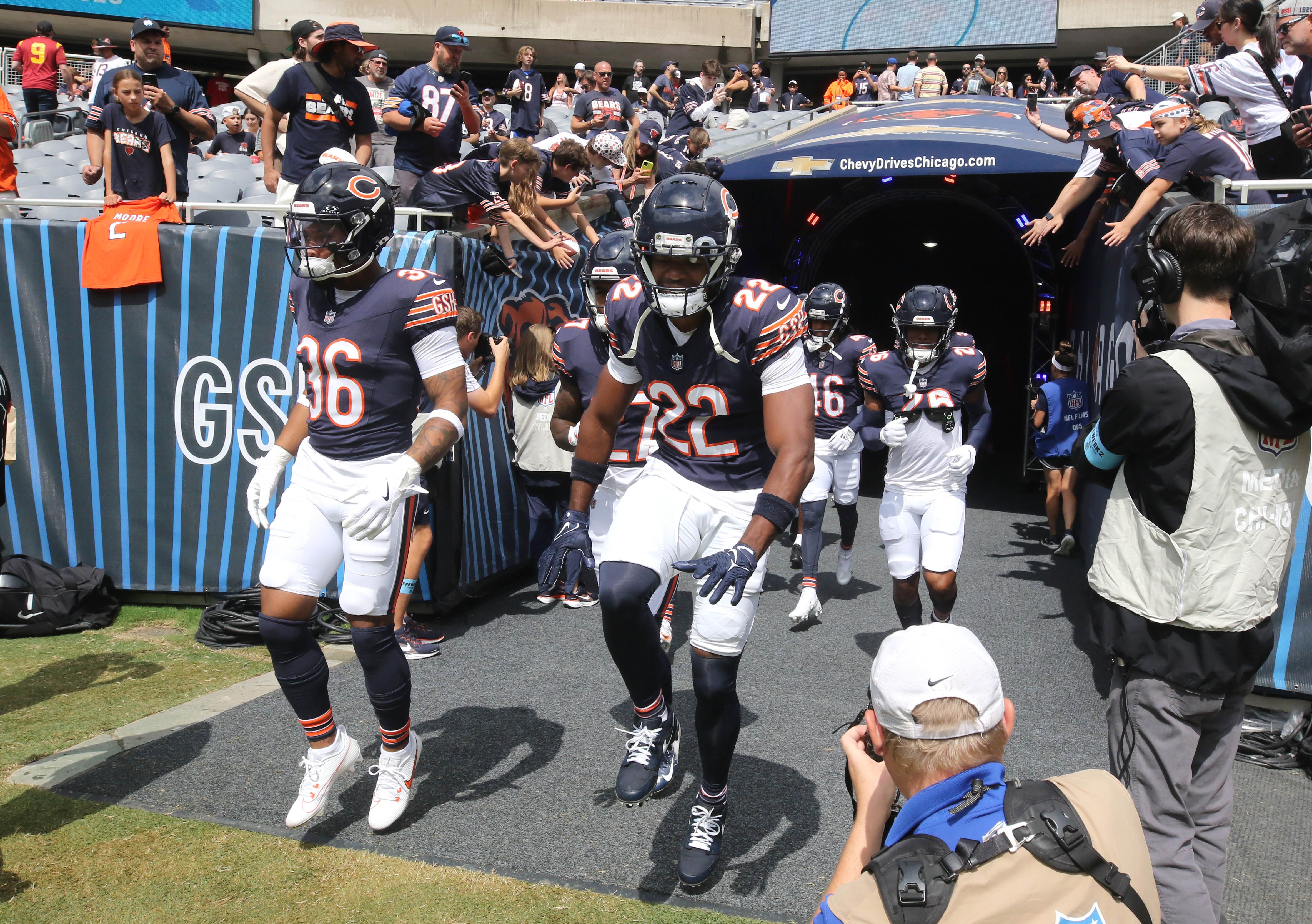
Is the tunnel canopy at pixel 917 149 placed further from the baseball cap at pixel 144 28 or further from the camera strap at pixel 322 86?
the baseball cap at pixel 144 28

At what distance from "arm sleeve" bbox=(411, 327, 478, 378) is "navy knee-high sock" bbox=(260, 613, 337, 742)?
3.33ft

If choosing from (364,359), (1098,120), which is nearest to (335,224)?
(364,359)

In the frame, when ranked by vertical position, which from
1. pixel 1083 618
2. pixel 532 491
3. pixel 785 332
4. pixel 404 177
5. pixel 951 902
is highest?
pixel 404 177

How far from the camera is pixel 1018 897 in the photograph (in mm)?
1520

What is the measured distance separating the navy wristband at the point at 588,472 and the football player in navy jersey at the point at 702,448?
0.09 m

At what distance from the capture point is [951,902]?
152 cm

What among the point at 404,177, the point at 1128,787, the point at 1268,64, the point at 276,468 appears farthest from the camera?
the point at 404,177

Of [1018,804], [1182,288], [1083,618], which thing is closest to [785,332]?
[1182,288]

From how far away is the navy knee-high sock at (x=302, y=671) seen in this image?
11.9 ft

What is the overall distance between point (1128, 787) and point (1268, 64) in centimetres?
577

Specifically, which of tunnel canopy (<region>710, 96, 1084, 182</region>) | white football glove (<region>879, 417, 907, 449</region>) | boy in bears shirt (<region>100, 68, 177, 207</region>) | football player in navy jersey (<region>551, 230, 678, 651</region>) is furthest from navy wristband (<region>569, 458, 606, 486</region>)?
tunnel canopy (<region>710, 96, 1084, 182</region>)

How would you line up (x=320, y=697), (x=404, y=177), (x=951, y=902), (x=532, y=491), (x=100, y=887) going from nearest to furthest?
(x=951, y=902) < (x=100, y=887) < (x=320, y=697) < (x=532, y=491) < (x=404, y=177)

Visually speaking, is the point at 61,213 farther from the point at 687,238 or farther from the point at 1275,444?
the point at 1275,444

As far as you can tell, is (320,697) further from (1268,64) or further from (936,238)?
(936,238)
